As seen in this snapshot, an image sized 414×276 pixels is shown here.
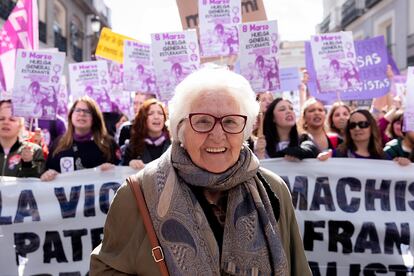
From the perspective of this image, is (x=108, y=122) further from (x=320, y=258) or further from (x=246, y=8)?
(x=320, y=258)

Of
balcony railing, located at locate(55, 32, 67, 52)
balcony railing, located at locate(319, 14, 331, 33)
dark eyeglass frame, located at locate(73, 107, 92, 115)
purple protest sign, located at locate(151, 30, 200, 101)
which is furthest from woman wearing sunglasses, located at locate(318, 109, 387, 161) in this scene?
balcony railing, located at locate(319, 14, 331, 33)

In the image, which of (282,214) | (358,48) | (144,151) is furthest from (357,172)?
(358,48)

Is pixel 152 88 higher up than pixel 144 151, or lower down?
higher up

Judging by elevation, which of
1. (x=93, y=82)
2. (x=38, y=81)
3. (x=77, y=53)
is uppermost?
(x=77, y=53)

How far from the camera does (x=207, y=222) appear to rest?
65.2 inches

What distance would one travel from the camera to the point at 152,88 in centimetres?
655

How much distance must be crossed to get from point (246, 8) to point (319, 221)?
325 centimetres

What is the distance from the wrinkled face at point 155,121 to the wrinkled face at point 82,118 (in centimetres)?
47

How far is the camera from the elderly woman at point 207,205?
1.62m

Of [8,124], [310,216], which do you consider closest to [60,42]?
[8,124]

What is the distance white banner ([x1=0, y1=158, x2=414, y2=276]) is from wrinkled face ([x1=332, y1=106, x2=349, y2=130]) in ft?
3.93

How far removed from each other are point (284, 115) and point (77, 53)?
20915 millimetres

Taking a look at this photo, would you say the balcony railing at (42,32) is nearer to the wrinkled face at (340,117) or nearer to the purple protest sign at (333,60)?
the purple protest sign at (333,60)

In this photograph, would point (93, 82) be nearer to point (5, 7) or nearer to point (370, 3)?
point (5, 7)
